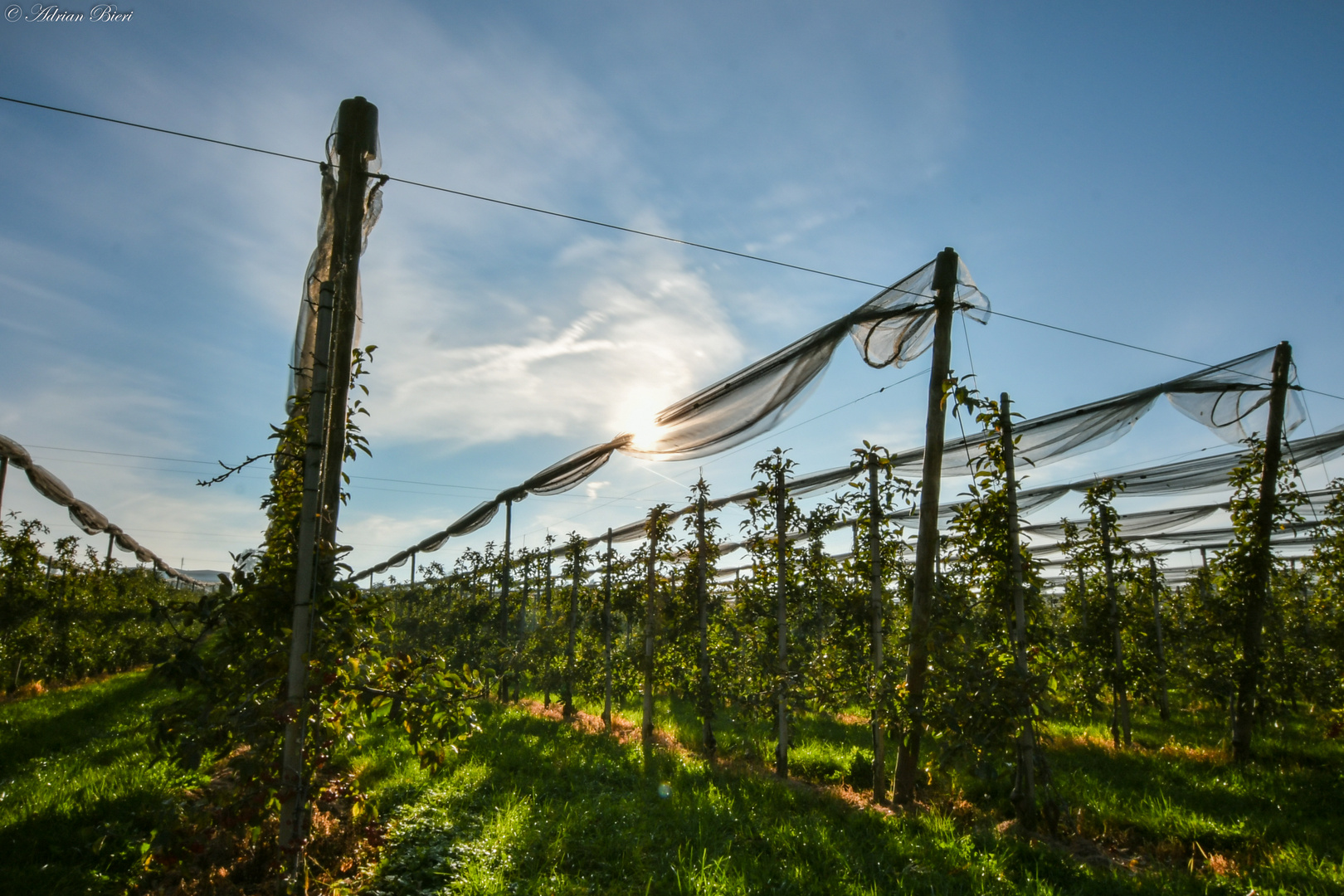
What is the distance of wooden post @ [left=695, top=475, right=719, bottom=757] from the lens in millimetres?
9398

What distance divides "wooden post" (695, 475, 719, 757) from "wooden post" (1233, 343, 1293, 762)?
6583 millimetres

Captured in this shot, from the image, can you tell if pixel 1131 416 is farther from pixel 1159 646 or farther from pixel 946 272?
pixel 1159 646

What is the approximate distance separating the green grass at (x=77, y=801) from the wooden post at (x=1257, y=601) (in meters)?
10.4

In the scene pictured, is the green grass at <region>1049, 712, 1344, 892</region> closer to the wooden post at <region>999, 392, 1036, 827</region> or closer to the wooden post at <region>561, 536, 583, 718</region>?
the wooden post at <region>999, 392, 1036, 827</region>

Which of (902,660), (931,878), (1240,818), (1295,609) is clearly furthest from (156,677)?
(1295,609)

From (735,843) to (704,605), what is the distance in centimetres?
487

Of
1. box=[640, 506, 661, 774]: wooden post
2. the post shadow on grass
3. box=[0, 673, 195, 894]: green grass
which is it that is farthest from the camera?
box=[640, 506, 661, 774]: wooden post

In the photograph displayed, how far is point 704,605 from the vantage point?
9781mm

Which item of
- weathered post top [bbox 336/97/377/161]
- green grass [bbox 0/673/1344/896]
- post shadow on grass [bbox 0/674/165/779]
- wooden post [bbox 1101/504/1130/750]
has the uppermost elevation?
weathered post top [bbox 336/97/377/161]

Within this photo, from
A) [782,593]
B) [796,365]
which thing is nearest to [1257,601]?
[782,593]

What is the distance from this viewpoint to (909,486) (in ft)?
22.3

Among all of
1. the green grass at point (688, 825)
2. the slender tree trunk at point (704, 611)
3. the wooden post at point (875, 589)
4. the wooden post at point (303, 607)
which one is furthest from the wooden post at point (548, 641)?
the wooden post at point (303, 607)

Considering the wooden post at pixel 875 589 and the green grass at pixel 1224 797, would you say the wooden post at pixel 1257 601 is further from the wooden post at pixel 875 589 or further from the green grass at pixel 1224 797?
the wooden post at pixel 875 589

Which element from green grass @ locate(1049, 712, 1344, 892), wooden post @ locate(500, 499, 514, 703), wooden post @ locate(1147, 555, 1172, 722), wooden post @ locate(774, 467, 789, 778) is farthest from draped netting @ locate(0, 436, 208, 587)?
wooden post @ locate(1147, 555, 1172, 722)
